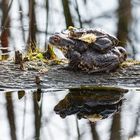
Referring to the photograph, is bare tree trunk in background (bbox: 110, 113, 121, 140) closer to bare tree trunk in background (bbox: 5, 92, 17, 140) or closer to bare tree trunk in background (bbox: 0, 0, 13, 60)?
bare tree trunk in background (bbox: 5, 92, 17, 140)

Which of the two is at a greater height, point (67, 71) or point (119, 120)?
point (67, 71)

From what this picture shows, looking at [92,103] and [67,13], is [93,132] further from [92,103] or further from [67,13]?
[67,13]

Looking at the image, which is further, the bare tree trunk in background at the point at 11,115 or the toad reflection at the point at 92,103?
the toad reflection at the point at 92,103

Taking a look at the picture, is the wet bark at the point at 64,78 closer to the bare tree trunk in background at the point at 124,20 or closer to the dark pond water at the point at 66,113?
the dark pond water at the point at 66,113

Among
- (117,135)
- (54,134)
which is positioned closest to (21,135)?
(54,134)

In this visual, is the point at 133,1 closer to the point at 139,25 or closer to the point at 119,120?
the point at 139,25

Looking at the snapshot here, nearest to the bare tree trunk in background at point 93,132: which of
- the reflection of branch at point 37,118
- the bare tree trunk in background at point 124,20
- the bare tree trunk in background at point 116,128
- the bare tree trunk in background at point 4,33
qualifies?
the bare tree trunk in background at point 116,128

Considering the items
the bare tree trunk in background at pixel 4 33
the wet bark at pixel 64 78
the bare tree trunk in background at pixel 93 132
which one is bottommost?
the bare tree trunk in background at pixel 93 132
